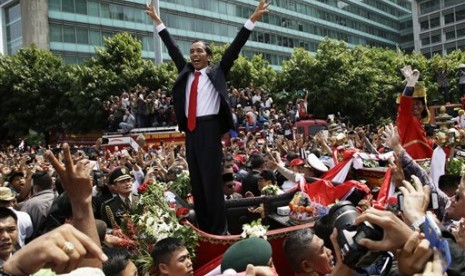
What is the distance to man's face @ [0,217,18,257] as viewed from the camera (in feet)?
12.2

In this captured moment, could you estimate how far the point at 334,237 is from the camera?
2.27 metres

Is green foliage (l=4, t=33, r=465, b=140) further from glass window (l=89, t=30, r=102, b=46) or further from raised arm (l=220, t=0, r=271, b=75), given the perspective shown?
raised arm (l=220, t=0, r=271, b=75)

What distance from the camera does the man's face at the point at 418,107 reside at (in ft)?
21.3

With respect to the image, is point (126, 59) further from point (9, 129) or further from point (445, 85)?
point (445, 85)

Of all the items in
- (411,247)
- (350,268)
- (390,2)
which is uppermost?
(390,2)

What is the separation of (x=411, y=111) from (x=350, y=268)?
4.60 meters

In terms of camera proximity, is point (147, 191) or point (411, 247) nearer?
point (411, 247)

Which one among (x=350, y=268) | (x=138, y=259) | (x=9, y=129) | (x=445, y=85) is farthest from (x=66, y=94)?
(x=350, y=268)

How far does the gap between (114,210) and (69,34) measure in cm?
4174

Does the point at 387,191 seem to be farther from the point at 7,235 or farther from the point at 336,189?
the point at 7,235

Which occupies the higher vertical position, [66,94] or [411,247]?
[66,94]

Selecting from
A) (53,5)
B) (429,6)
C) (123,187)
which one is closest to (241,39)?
(123,187)

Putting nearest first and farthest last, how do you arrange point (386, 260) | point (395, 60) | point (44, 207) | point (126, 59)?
A: 1. point (386, 260)
2. point (44, 207)
3. point (126, 59)
4. point (395, 60)

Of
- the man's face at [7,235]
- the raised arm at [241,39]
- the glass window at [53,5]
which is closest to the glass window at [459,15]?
the glass window at [53,5]
